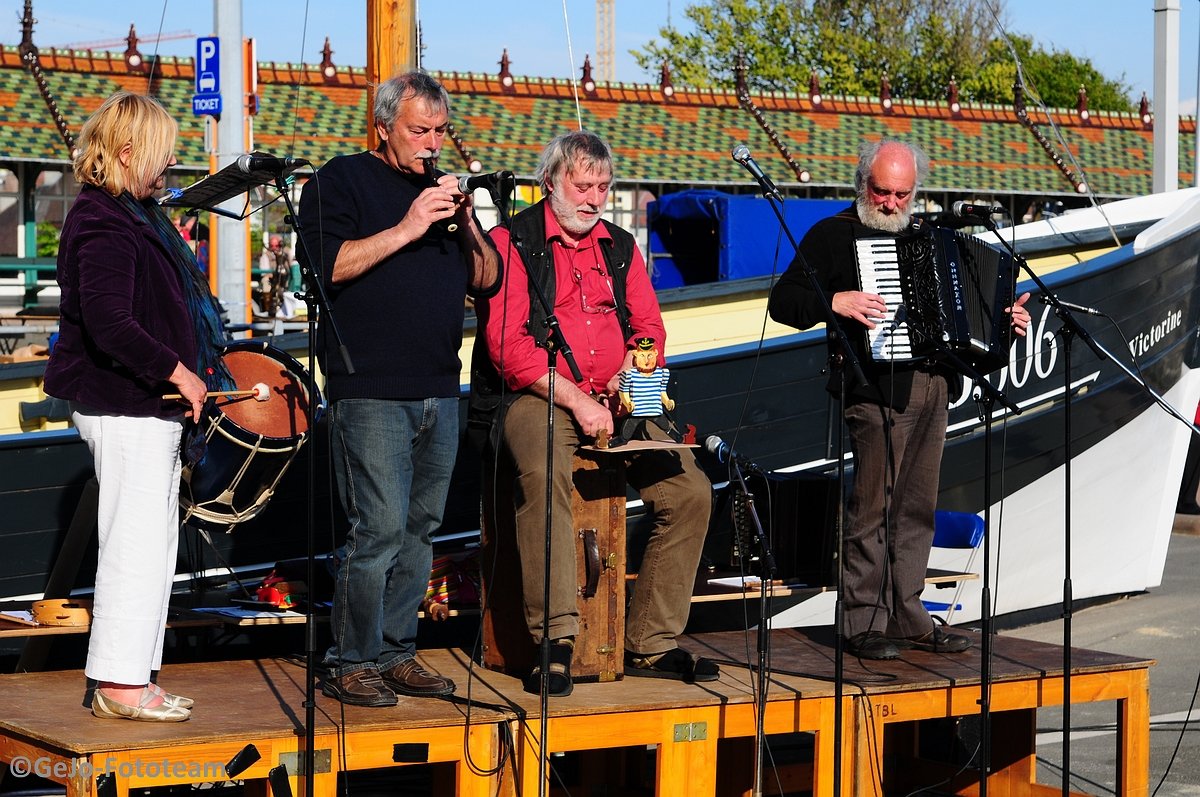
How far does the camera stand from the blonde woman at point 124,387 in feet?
13.6

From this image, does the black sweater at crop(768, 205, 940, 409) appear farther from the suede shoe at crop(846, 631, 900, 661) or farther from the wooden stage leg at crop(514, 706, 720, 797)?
the wooden stage leg at crop(514, 706, 720, 797)

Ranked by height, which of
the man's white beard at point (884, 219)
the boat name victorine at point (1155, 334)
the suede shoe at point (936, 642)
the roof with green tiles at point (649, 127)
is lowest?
the suede shoe at point (936, 642)

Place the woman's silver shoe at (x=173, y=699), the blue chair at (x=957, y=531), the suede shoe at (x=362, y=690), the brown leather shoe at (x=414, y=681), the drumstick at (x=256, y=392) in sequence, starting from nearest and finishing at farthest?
1. the woman's silver shoe at (x=173, y=699)
2. the suede shoe at (x=362, y=690)
3. the brown leather shoe at (x=414, y=681)
4. the drumstick at (x=256, y=392)
5. the blue chair at (x=957, y=531)

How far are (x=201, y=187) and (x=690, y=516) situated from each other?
1.83m

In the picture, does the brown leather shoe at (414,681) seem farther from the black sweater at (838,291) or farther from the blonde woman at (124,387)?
the black sweater at (838,291)

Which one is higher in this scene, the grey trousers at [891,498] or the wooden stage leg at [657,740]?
the grey trousers at [891,498]

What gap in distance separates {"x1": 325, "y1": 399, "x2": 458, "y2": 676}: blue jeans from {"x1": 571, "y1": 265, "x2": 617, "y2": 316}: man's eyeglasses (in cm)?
61

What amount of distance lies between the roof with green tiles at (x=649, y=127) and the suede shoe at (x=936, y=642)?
14.2 m

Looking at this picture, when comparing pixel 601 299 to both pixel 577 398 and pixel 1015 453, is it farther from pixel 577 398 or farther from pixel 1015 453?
pixel 1015 453

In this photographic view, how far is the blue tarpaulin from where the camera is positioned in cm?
901

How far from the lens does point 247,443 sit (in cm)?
512

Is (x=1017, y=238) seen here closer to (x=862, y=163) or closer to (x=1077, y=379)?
(x=1077, y=379)

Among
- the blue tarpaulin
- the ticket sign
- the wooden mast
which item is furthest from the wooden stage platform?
the ticket sign

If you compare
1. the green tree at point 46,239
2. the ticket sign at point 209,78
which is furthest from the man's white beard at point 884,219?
the green tree at point 46,239
